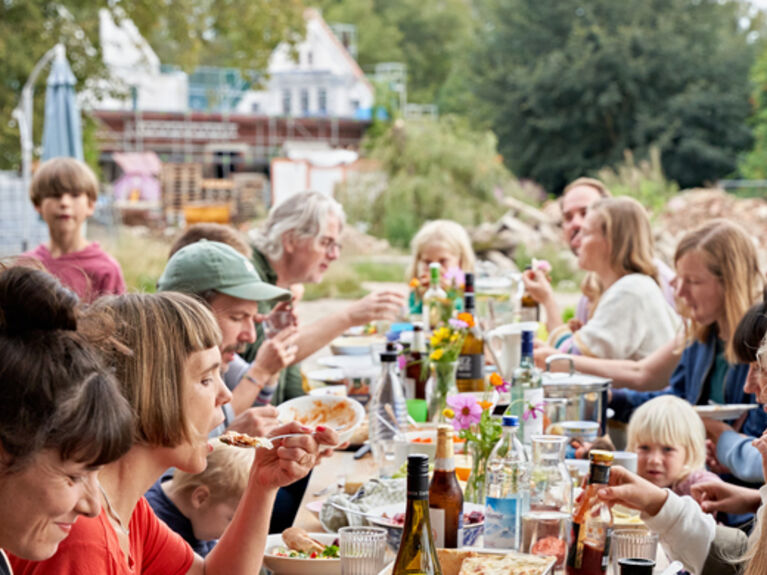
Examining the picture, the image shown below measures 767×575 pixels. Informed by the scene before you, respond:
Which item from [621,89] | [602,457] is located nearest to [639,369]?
[602,457]

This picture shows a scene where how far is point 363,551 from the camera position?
1938 millimetres

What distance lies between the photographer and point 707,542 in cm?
218

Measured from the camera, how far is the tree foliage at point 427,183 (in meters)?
19.2

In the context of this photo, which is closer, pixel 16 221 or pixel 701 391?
pixel 701 391

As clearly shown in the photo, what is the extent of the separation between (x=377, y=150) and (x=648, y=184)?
541 centimetres

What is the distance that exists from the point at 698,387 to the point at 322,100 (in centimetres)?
3809

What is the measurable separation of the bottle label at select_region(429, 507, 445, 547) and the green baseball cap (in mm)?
1011

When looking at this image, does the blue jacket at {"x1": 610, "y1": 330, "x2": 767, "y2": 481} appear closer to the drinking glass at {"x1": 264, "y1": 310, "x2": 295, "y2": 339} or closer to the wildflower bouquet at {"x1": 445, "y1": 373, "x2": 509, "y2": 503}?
the wildflower bouquet at {"x1": 445, "y1": 373, "x2": 509, "y2": 503}

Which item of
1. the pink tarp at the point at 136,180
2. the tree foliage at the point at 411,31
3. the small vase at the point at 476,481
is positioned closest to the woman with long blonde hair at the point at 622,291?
the small vase at the point at 476,481

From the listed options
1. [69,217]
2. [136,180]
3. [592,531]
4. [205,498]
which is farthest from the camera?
[136,180]

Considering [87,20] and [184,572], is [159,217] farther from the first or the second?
[184,572]

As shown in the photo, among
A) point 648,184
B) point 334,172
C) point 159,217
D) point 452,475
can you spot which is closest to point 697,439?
point 452,475

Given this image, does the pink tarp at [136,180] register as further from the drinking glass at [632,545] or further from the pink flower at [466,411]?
the drinking glass at [632,545]

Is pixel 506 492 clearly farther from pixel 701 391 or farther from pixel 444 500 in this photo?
pixel 701 391
